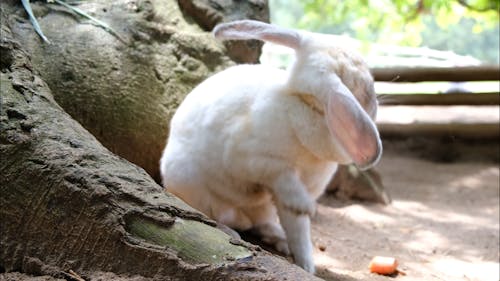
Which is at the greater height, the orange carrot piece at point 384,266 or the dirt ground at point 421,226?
the orange carrot piece at point 384,266

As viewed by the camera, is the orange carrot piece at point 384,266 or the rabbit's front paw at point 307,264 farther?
the orange carrot piece at point 384,266

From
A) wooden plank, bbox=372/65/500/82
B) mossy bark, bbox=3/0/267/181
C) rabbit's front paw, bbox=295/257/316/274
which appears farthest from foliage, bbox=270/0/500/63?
rabbit's front paw, bbox=295/257/316/274

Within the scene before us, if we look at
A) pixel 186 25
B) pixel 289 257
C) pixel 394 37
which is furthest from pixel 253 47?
pixel 394 37

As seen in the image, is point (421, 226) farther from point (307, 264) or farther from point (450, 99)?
point (450, 99)

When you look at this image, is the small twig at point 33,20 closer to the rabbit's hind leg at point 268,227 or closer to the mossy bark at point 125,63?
the mossy bark at point 125,63

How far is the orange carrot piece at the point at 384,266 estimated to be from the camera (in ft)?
9.84

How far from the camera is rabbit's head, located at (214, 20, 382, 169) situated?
247 centimetres

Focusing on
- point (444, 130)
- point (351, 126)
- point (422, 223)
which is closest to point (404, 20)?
point (444, 130)

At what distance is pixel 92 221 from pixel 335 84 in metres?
1.00

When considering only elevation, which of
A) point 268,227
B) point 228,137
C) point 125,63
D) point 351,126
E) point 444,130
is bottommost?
point 444,130

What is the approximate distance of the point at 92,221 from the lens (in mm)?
2176

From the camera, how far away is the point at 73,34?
347cm

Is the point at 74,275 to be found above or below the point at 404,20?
above

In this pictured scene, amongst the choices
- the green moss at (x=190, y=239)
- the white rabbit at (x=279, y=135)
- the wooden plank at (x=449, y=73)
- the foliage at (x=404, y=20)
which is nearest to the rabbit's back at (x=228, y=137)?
the white rabbit at (x=279, y=135)
